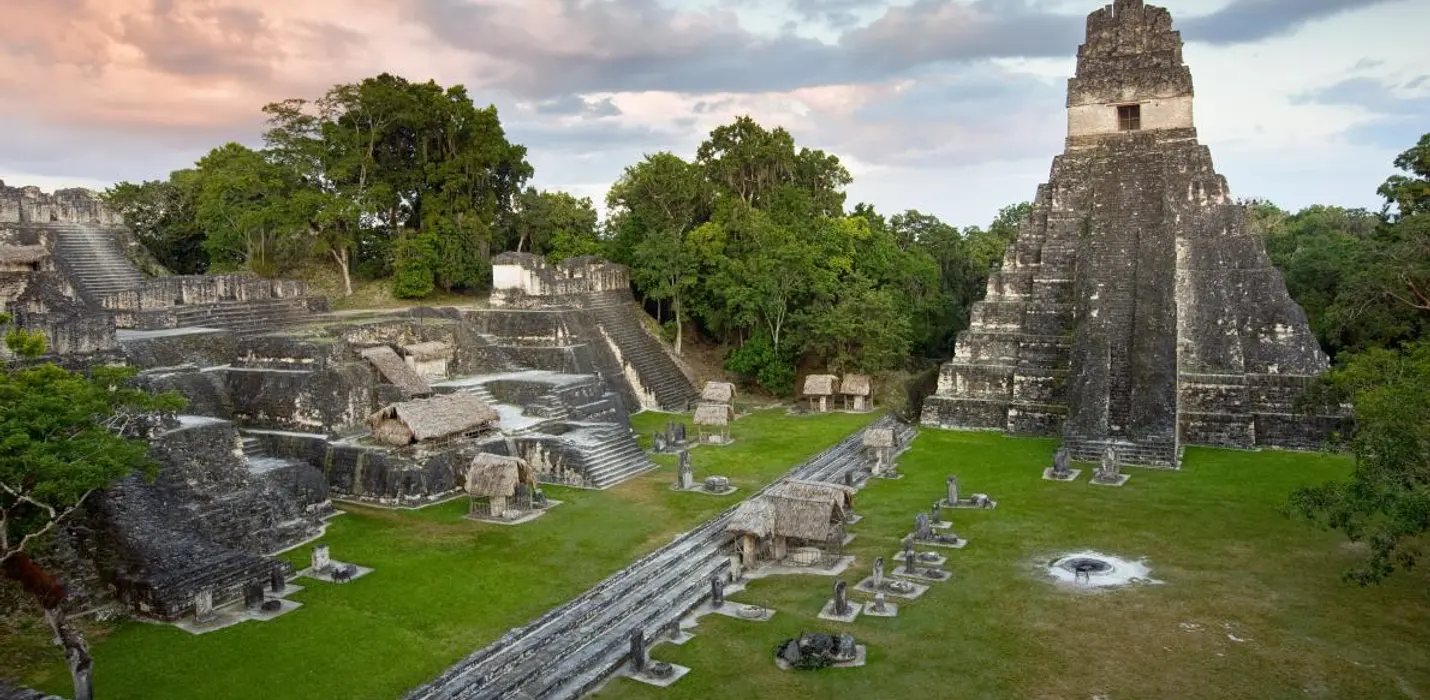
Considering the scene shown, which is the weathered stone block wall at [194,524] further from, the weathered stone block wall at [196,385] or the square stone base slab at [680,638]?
the square stone base slab at [680,638]

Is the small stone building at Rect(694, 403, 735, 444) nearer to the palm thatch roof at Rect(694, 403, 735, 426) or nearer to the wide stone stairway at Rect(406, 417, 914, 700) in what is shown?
the palm thatch roof at Rect(694, 403, 735, 426)

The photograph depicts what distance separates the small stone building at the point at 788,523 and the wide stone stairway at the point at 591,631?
572 millimetres

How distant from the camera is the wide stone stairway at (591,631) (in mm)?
10523

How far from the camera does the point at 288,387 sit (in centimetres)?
1969

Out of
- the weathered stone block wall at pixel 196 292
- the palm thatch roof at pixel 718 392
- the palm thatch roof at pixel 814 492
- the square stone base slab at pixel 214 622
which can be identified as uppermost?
the weathered stone block wall at pixel 196 292

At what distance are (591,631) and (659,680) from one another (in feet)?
5.60

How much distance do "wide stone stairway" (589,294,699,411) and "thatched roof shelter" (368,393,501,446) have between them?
9.82m

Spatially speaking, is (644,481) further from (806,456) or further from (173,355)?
(173,355)

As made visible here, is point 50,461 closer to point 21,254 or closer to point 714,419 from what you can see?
point 714,419

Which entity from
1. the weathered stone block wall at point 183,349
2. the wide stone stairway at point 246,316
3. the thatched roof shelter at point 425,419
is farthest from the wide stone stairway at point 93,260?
the thatched roof shelter at point 425,419

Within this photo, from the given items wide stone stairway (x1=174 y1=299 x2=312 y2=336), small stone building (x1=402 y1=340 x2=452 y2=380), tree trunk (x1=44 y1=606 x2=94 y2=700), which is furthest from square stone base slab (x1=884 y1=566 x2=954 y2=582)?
wide stone stairway (x1=174 y1=299 x2=312 y2=336)

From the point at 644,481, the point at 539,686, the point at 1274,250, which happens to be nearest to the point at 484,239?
the point at 644,481

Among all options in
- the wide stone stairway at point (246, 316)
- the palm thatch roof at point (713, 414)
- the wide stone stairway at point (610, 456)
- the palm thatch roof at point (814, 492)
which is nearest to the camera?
the palm thatch roof at point (814, 492)

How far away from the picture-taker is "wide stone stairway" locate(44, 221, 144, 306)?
25734 millimetres
